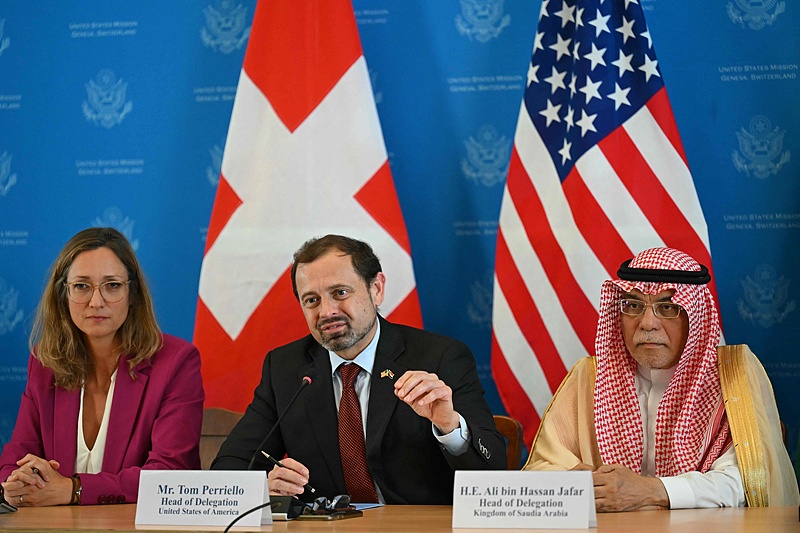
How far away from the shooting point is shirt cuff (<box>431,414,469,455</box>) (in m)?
2.63

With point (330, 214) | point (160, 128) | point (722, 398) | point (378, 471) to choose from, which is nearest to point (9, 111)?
point (160, 128)

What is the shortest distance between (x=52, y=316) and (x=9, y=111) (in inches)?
53.5

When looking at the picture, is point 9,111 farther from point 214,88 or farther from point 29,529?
point 29,529

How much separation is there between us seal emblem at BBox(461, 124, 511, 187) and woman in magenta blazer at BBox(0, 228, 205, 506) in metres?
1.32

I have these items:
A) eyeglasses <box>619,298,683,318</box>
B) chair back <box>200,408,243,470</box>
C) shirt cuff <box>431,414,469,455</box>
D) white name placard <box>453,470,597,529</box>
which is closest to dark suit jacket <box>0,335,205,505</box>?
chair back <box>200,408,243,470</box>

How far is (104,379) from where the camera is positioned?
10.9ft

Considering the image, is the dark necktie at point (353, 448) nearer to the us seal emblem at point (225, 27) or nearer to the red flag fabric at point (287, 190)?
the red flag fabric at point (287, 190)

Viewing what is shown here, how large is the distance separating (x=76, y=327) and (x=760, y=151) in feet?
8.30

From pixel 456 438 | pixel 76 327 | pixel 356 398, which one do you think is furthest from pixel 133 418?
pixel 456 438

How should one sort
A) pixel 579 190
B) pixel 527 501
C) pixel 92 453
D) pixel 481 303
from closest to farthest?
1. pixel 527 501
2. pixel 92 453
3. pixel 579 190
4. pixel 481 303

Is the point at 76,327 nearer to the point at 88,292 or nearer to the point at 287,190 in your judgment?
the point at 88,292

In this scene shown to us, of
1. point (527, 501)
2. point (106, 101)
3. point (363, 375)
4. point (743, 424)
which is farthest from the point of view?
point (106, 101)

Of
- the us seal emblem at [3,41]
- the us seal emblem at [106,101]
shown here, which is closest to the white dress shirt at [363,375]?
the us seal emblem at [106,101]

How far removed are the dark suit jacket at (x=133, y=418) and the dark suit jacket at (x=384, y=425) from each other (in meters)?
0.23
